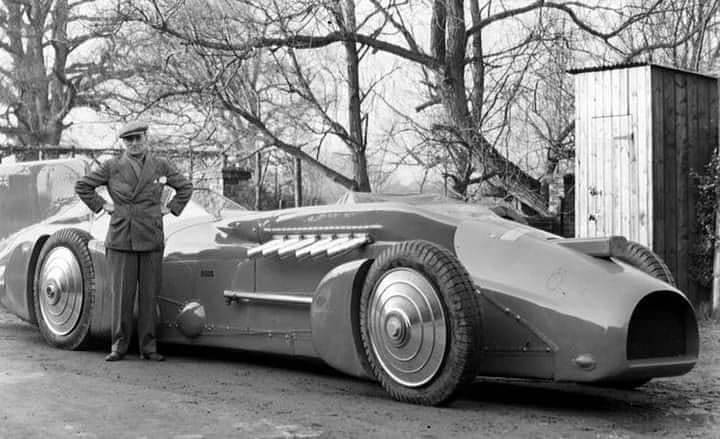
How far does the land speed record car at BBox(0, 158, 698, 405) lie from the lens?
588 cm

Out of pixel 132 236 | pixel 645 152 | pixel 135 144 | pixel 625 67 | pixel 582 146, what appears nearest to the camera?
pixel 132 236

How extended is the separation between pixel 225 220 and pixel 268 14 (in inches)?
269

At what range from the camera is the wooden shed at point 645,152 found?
1105 cm

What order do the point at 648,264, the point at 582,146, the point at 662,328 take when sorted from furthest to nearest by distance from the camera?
the point at 582,146, the point at 648,264, the point at 662,328

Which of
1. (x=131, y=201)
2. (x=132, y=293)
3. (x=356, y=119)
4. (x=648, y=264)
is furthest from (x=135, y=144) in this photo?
(x=356, y=119)

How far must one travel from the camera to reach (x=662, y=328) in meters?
6.05

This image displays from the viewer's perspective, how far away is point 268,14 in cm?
1437

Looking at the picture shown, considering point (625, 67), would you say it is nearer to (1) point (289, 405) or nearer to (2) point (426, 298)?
(2) point (426, 298)

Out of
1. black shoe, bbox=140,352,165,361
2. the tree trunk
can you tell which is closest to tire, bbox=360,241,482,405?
black shoe, bbox=140,352,165,361

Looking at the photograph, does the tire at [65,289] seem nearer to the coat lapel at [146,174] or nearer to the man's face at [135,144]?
the coat lapel at [146,174]

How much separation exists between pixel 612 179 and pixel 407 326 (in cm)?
577

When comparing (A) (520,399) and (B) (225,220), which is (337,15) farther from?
(A) (520,399)

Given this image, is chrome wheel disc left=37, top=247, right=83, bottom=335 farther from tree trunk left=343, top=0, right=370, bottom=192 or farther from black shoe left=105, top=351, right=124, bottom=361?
tree trunk left=343, top=0, right=370, bottom=192

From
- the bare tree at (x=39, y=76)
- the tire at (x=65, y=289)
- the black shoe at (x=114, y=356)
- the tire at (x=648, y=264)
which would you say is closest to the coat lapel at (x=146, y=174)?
the tire at (x=65, y=289)
